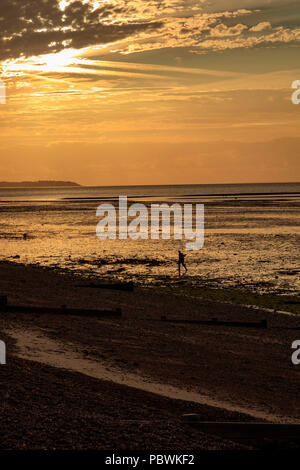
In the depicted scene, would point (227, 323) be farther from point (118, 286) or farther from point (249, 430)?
point (249, 430)

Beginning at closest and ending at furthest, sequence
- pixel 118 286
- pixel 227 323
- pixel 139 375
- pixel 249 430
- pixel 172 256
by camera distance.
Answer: pixel 249 430
pixel 139 375
pixel 227 323
pixel 118 286
pixel 172 256

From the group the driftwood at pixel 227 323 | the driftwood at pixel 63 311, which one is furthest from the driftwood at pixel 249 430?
the driftwood at pixel 63 311

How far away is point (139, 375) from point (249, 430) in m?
3.88

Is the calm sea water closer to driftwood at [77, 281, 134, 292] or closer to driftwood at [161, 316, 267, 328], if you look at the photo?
driftwood at [77, 281, 134, 292]

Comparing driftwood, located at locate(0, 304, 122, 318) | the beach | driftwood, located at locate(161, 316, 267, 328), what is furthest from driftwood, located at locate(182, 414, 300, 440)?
driftwood, located at locate(0, 304, 122, 318)

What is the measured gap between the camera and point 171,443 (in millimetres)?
8211

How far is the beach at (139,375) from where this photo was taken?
8602mm

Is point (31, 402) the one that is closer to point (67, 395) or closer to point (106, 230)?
point (67, 395)

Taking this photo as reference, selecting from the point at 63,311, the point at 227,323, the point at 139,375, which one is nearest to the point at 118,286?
the point at 63,311

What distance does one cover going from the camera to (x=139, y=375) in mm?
12078

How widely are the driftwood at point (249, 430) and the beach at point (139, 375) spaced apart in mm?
291

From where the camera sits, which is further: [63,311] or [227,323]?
[63,311]

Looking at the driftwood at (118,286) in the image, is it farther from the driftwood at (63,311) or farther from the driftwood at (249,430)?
the driftwood at (249,430)
